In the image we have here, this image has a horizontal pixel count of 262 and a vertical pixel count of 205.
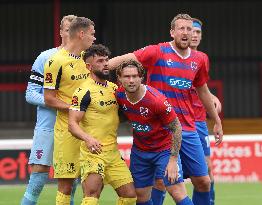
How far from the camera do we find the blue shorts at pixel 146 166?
727 cm

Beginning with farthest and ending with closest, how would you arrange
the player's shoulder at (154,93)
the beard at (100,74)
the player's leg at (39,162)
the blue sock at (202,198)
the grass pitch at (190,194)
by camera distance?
1. the grass pitch at (190,194)
2. the player's leg at (39,162)
3. the blue sock at (202,198)
4. the beard at (100,74)
5. the player's shoulder at (154,93)

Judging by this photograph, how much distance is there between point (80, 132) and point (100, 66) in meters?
0.62

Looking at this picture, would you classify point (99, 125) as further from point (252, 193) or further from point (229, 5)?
point (229, 5)

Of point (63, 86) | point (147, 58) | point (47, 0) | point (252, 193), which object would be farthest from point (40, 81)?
point (47, 0)

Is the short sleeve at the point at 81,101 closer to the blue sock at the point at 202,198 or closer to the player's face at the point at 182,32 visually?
the player's face at the point at 182,32

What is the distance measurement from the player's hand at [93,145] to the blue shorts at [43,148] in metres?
1.23

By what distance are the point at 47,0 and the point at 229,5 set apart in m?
4.92

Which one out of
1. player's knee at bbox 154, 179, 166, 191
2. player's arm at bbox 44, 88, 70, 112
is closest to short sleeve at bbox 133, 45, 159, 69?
player's arm at bbox 44, 88, 70, 112

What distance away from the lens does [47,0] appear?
2262 centimetres

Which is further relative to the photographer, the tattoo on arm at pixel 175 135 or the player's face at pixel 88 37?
the player's face at pixel 88 37

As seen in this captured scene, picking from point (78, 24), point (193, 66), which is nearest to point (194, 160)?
point (193, 66)

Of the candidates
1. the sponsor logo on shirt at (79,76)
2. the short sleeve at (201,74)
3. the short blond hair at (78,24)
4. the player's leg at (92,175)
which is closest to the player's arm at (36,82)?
the sponsor logo on shirt at (79,76)

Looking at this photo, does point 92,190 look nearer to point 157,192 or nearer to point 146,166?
point 146,166

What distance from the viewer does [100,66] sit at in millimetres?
7137
